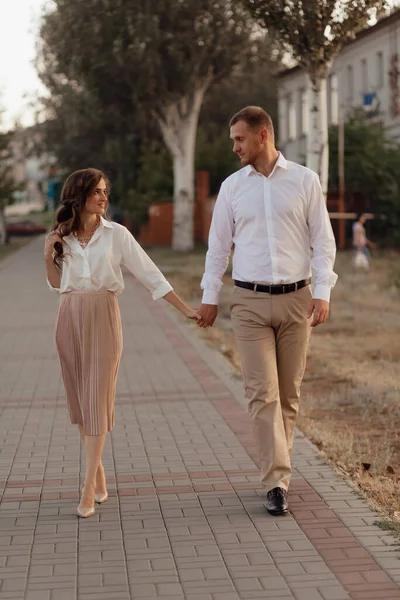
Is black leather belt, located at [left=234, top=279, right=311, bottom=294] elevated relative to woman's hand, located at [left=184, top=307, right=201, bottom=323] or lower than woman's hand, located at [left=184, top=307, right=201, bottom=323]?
elevated

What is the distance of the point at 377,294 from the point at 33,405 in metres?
14.9

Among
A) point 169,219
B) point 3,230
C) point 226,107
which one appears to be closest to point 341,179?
point 169,219

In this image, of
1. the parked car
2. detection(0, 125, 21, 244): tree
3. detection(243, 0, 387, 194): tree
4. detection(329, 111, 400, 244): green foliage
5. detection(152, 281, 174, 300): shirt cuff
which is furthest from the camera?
the parked car

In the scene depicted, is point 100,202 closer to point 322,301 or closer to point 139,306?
point 322,301

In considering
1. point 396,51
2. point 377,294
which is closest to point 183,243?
point 396,51

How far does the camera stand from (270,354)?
21.0ft

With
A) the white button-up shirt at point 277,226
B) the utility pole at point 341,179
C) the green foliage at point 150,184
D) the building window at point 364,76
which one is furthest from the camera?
the green foliage at point 150,184

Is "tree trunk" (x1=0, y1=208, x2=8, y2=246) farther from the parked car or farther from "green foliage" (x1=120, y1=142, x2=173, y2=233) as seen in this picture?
the parked car

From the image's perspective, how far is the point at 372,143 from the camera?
142ft

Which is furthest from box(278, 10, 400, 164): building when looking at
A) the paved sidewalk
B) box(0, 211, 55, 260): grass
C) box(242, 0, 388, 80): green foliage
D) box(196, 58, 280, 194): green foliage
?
the paved sidewalk

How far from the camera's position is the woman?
6324mm

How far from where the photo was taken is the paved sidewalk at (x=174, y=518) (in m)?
5.10

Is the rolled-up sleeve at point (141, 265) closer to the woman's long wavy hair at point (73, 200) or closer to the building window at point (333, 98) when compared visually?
the woman's long wavy hair at point (73, 200)

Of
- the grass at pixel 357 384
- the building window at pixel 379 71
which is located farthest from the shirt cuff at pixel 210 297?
the building window at pixel 379 71
